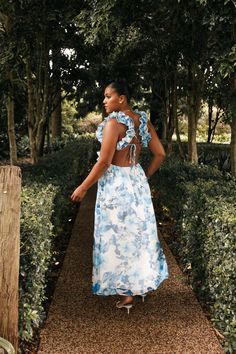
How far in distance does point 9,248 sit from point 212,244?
1676mm

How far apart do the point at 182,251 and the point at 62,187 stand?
1834 millimetres

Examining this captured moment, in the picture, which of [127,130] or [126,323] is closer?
[126,323]

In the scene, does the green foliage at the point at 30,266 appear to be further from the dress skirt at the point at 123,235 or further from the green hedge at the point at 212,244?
the green hedge at the point at 212,244

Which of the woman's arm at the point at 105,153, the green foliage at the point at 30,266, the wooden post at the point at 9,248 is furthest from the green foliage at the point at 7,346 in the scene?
the woman's arm at the point at 105,153

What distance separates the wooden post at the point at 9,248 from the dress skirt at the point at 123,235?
1246 millimetres

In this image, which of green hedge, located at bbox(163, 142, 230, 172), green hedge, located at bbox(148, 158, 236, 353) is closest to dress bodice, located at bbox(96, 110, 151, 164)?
green hedge, located at bbox(148, 158, 236, 353)

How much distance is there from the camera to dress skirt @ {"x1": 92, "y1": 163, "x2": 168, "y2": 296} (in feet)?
12.1

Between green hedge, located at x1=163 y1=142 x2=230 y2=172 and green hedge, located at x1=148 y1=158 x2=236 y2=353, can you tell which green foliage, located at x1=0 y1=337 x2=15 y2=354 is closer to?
green hedge, located at x1=148 y1=158 x2=236 y2=353

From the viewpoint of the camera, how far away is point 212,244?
11.6ft

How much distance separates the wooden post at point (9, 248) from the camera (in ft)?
8.23

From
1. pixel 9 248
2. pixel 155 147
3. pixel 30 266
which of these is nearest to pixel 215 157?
pixel 155 147

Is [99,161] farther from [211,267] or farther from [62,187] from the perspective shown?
[62,187]

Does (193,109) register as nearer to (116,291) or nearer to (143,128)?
(143,128)

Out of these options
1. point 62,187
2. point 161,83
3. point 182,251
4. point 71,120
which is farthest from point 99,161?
point 71,120
